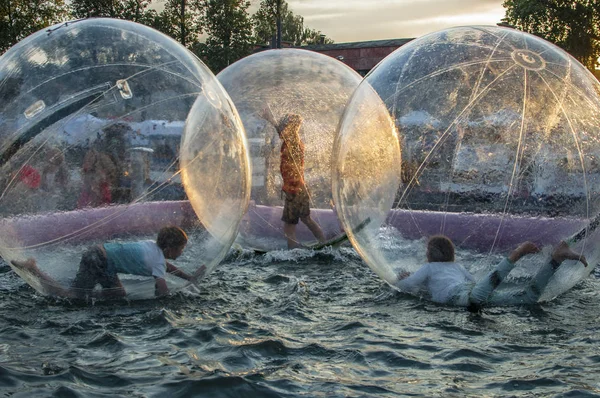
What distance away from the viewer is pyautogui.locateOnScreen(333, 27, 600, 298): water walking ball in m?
5.25

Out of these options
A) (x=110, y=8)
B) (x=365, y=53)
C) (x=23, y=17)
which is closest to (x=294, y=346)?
(x=23, y=17)

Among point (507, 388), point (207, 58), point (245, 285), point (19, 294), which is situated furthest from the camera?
point (207, 58)

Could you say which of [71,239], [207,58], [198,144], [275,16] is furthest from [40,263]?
[275,16]

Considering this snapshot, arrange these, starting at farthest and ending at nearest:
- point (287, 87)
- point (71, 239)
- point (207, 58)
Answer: point (207, 58) → point (287, 87) → point (71, 239)

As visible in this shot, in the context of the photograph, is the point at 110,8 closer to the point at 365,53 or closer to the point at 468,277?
the point at 365,53

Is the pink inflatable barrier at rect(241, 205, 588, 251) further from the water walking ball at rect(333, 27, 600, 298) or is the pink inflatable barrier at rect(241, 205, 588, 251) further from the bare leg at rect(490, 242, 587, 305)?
the bare leg at rect(490, 242, 587, 305)

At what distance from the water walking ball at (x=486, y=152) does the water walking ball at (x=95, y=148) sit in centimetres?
147

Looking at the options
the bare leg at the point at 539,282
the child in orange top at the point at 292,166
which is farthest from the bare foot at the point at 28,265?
the bare leg at the point at 539,282

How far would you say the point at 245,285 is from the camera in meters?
6.64

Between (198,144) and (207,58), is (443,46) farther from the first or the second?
(207,58)

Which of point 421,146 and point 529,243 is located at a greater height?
point 421,146

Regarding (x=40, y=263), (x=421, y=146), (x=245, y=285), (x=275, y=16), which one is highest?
(x=275, y=16)

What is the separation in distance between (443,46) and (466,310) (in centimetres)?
200

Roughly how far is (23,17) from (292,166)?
1918 cm
